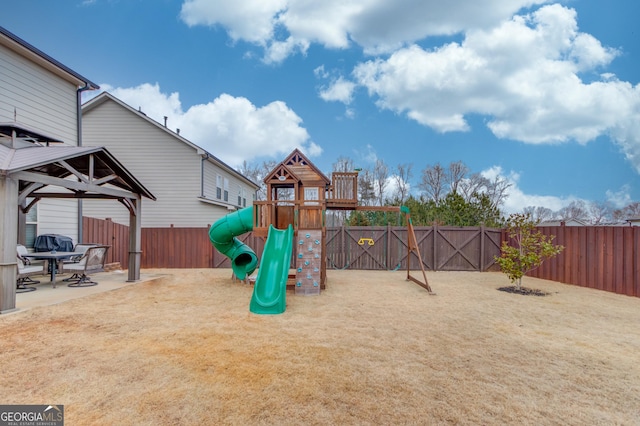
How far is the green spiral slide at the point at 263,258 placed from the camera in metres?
5.96

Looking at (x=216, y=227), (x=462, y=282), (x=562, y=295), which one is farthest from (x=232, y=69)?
(x=562, y=295)

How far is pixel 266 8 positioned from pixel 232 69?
5375 millimetres

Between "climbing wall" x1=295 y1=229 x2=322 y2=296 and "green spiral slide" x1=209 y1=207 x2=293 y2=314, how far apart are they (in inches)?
20.4

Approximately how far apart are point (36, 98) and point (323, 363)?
10.7 metres

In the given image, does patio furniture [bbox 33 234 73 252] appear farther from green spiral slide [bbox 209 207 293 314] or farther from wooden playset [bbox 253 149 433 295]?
wooden playset [bbox 253 149 433 295]

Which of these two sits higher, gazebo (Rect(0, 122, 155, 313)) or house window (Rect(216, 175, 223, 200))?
house window (Rect(216, 175, 223, 200))

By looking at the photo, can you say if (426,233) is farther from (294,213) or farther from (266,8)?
(266,8)

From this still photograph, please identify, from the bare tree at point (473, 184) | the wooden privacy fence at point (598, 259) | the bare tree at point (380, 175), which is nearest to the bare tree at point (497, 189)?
the bare tree at point (473, 184)

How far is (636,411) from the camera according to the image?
2.69 metres

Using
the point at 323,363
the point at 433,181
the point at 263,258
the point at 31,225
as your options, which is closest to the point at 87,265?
the point at 31,225

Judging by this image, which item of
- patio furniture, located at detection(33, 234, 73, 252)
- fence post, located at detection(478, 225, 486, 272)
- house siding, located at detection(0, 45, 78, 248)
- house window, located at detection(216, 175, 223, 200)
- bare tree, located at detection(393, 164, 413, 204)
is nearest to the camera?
house siding, located at detection(0, 45, 78, 248)

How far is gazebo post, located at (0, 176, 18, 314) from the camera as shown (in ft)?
16.4

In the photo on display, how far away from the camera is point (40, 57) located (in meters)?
8.53

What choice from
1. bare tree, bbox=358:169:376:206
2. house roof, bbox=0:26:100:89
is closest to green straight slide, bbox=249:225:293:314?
house roof, bbox=0:26:100:89
